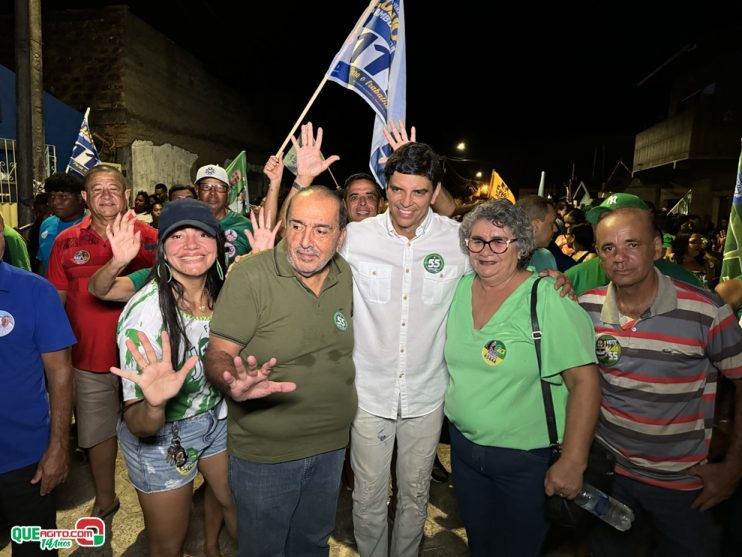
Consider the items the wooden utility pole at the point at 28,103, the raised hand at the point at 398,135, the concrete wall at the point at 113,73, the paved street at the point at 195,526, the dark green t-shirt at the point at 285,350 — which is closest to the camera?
the dark green t-shirt at the point at 285,350

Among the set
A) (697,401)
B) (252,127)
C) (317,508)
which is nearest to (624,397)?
(697,401)

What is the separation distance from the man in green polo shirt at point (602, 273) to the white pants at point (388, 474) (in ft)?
4.69

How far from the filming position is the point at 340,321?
242cm

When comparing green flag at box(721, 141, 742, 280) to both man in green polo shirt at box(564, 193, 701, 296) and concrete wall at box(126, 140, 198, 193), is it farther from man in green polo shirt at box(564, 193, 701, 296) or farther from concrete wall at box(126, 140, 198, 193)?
concrete wall at box(126, 140, 198, 193)

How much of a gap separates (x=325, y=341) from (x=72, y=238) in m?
2.67

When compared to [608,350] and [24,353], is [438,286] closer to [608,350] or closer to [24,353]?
[608,350]

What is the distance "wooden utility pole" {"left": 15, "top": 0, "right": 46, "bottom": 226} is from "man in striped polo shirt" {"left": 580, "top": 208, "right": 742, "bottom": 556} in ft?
28.0

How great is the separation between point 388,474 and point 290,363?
119 centimetres

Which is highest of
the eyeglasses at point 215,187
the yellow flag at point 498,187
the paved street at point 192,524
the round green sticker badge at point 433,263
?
the yellow flag at point 498,187

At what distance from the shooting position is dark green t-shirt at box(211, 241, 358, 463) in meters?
2.15

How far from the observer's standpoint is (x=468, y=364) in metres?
2.48

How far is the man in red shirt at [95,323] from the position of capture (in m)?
3.49

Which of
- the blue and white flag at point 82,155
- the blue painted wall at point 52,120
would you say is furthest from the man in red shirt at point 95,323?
the blue painted wall at point 52,120

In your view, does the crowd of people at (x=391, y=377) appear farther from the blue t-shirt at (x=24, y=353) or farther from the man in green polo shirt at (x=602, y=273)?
the man in green polo shirt at (x=602, y=273)
